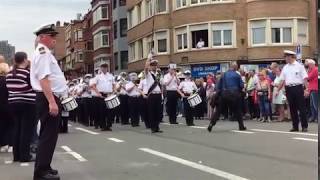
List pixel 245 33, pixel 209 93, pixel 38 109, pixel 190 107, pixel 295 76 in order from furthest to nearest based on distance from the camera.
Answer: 1. pixel 245 33
2. pixel 209 93
3. pixel 190 107
4. pixel 295 76
5. pixel 38 109

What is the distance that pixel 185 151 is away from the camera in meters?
11.7

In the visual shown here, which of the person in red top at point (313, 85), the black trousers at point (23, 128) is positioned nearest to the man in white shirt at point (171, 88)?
the person in red top at point (313, 85)

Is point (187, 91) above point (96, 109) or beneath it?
above

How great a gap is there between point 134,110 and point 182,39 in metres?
28.9

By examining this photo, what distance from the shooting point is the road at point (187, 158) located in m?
8.80

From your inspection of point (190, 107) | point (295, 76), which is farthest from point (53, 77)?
point (190, 107)

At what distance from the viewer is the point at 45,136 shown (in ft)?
27.1

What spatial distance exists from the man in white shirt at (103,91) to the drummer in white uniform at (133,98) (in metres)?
2.27

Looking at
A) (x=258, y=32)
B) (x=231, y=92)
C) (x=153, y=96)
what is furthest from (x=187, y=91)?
(x=258, y=32)

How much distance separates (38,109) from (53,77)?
48 cm

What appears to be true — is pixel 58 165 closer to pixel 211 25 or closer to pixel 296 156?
pixel 296 156

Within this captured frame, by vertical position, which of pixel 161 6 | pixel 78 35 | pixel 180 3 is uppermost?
pixel 78 35

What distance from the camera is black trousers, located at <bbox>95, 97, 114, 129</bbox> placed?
763 inches

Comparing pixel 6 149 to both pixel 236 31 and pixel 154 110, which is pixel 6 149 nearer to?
pixel 154 110
